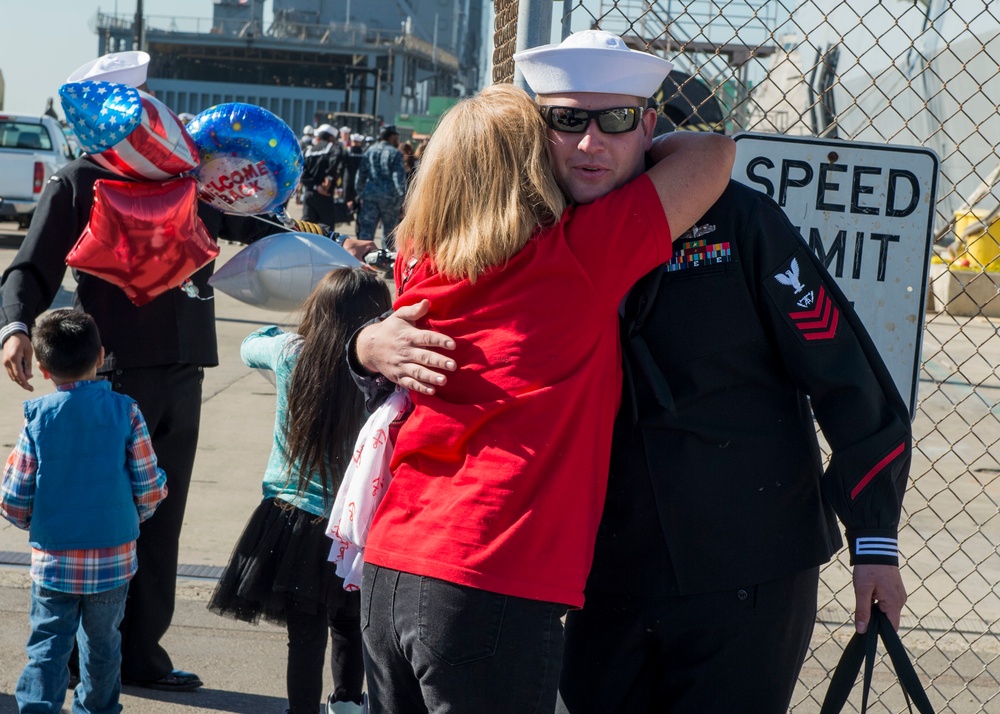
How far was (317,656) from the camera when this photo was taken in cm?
320

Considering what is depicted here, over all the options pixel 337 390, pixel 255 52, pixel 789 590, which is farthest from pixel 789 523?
pixel 255 52

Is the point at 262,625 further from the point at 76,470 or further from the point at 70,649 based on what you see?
the point at 76,470

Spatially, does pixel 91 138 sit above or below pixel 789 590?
above

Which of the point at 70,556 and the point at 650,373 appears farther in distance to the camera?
the point at 70,556

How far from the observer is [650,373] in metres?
2.00

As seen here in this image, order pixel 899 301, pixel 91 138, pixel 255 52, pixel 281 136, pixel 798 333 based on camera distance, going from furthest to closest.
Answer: pixel 255 52, pixel 281 136, pixel 91 138, pixel 899 301, pixel 798 333

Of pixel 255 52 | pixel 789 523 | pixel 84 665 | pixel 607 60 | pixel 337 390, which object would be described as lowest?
pixel 255 52

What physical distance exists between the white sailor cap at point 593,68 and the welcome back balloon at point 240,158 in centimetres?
185

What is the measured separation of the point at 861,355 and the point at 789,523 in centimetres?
34

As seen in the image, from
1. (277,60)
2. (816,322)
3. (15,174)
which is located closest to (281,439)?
(816,322)

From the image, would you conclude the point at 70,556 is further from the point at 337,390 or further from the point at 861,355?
the point at 861,355

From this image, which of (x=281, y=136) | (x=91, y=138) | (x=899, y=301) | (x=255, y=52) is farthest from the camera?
(x=255, y=52)

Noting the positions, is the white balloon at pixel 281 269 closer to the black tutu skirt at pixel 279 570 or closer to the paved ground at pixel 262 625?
the black tutu skirt at pixel 279 570

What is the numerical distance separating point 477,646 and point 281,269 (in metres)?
2.00
